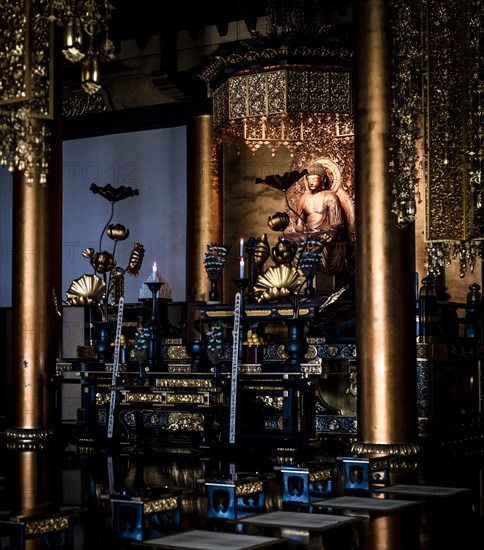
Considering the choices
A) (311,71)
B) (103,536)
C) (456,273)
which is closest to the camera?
(103,536)

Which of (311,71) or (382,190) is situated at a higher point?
(311,71)

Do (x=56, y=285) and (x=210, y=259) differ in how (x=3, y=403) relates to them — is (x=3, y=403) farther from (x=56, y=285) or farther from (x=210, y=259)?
(x=210, y=259)

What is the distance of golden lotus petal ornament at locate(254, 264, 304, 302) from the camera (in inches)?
308

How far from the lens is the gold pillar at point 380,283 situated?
242 inches

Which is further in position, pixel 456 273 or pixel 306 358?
pixel 456 273

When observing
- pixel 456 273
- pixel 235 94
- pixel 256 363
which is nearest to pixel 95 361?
pixel 256 363

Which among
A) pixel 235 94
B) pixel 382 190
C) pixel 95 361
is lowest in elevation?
pixel 95 361

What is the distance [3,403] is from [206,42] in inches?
144

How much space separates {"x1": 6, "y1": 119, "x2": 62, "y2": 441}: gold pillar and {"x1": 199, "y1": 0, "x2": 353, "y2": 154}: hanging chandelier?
58.8 inches

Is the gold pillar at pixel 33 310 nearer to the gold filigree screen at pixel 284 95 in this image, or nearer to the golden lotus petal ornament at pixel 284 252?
the gold filigree screen at pixel 284 95

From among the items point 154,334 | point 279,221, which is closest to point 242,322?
point 154,334

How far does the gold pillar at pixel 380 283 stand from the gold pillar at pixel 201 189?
11.2 feet

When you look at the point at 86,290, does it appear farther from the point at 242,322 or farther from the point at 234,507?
the point at 234,507

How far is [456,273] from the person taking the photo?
855 cm
